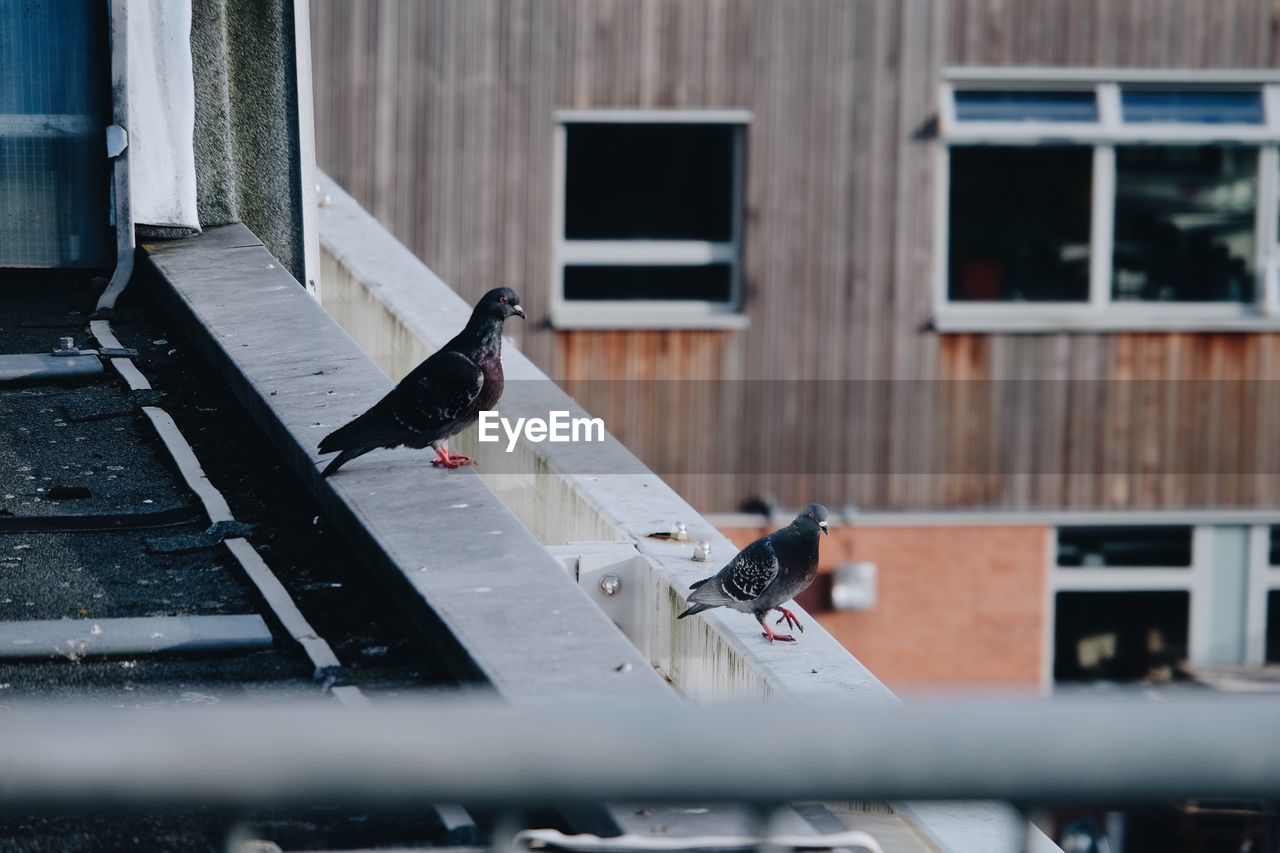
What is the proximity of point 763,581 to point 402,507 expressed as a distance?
3.46 feet

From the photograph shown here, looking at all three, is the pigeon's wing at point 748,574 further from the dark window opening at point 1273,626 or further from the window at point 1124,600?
the dark window opening at point 1273,626

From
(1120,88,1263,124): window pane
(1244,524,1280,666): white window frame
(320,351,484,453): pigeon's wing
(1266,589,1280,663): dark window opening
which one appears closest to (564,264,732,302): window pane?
(1120,88,1263,124): window pane

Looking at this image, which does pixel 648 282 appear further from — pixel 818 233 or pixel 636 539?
pixel 636 539

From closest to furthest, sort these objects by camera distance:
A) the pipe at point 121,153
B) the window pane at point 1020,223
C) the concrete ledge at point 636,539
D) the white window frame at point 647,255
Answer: the concrete ledge at point 636,539 → the pipe at point 121,153 → the white window frame at point 647,255 → the window pane at point 1020,223

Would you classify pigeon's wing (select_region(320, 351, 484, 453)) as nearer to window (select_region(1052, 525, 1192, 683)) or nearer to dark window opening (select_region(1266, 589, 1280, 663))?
window (select_region(1052, 525, 1192, 683))

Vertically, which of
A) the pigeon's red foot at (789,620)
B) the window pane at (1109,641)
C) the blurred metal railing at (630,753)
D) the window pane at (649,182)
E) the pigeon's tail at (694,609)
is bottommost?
the window pane at (1109,641)

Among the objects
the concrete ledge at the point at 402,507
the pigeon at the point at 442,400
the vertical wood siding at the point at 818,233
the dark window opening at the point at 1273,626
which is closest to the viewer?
the concrete ledge at the point at 402,507

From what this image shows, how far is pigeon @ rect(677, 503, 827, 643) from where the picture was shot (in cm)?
453

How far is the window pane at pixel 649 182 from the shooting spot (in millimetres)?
11969

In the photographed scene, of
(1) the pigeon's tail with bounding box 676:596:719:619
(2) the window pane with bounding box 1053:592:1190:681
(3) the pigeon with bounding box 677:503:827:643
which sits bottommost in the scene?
(2) the window pane with bounding box 1053:592:1190:681

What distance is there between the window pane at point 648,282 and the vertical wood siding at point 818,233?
1.08ft

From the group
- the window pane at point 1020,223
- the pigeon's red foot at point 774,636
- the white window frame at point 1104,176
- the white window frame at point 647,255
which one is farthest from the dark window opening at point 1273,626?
the pigeon's red foot at point 774,636

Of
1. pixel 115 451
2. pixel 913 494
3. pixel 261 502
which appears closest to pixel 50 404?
pixel 115 451

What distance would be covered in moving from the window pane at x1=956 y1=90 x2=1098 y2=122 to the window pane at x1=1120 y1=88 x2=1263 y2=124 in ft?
0.92
